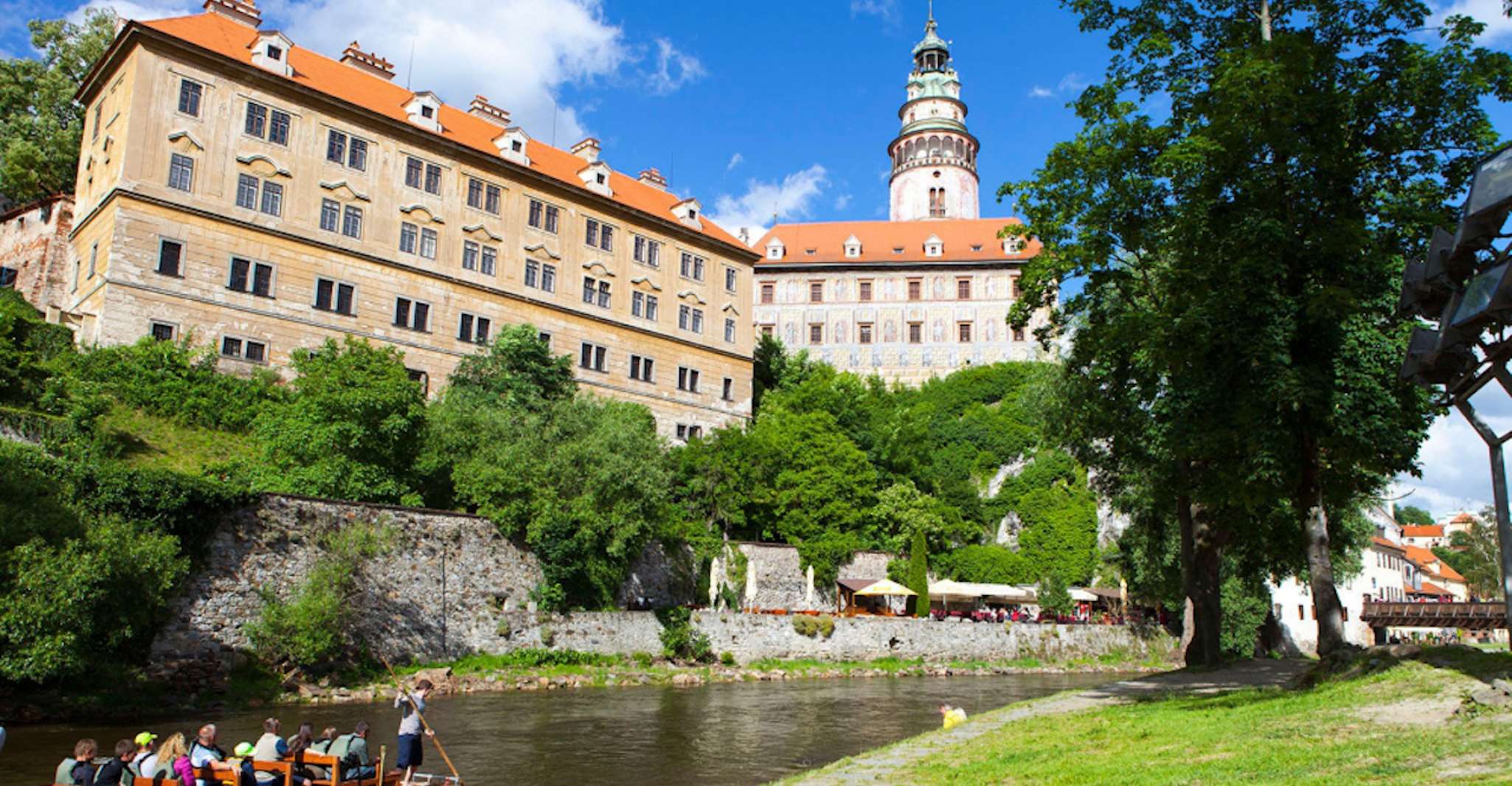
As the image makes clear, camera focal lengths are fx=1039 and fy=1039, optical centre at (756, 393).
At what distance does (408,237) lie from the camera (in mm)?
41969


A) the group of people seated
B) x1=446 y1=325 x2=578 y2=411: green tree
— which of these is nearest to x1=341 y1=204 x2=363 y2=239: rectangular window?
x1=446 y1=325 x2=578 y2=411: green tree

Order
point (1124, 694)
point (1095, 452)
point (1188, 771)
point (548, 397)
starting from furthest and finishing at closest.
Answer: point (548, 397), point (1095, 452), point (1124, 694), point (1188, 771)

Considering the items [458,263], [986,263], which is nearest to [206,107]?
[458,263]

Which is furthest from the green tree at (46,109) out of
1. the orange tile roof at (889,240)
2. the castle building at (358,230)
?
the orange tile roof at (889,240)

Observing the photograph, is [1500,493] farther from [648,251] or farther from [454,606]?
[648,251]

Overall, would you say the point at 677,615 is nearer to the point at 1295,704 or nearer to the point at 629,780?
the point at 629,780

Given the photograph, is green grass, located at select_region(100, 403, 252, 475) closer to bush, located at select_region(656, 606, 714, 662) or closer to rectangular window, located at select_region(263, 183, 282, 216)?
rectangular window, located at select_region(263, 183, 282, 216)

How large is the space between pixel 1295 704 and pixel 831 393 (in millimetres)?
39093

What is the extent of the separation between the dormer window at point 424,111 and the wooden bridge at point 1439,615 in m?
51.0

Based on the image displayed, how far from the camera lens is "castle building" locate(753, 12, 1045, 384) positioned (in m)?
76.1

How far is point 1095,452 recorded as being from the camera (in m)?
26.0

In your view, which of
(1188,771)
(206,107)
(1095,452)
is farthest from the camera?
(206,107)

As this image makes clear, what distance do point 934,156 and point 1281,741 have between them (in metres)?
84.6

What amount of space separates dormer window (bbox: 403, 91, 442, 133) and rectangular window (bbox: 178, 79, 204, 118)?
26.5ft
